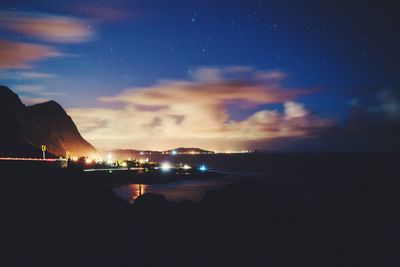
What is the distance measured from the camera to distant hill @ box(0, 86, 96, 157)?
65625mm

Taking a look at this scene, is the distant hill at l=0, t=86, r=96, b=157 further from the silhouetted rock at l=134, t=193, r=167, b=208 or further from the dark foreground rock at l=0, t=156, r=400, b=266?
the dark foreground rock at l=0, t=156, r=400, b=266

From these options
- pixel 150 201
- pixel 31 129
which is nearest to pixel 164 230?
pixel 150 201

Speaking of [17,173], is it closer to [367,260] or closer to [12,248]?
[12,248]

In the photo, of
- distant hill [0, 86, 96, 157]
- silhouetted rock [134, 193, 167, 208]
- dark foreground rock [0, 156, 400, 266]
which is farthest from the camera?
distant hill [0, 86, 96, 157]

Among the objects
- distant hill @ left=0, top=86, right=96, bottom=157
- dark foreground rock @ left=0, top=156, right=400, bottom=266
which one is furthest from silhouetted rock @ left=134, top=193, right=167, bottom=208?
distant hill @ left=0, top=86, right=96, bottom=157

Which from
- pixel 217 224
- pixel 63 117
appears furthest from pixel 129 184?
pixel 63 117

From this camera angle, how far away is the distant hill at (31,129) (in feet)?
215

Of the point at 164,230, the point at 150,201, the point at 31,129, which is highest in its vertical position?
the point at 31,129

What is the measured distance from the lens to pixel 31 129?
106 m

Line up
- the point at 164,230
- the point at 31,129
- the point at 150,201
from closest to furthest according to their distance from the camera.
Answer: the point at 164,230
the point at 150,201
the point at 31,129

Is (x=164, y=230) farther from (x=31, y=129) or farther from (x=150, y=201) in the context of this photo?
(x=31, y=129)

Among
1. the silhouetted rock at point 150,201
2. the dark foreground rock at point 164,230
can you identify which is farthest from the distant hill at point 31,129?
the dark foreground rock at point 164,230

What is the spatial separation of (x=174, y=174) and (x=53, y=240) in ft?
229

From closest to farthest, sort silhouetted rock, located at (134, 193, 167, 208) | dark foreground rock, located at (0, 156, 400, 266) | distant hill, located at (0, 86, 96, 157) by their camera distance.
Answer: dark foreground rock, located at (0, 156, 400, 266), silhouetted rock, located at (134, 193, 167, 208), distant hill, located at (0, 86, 96, 157)
